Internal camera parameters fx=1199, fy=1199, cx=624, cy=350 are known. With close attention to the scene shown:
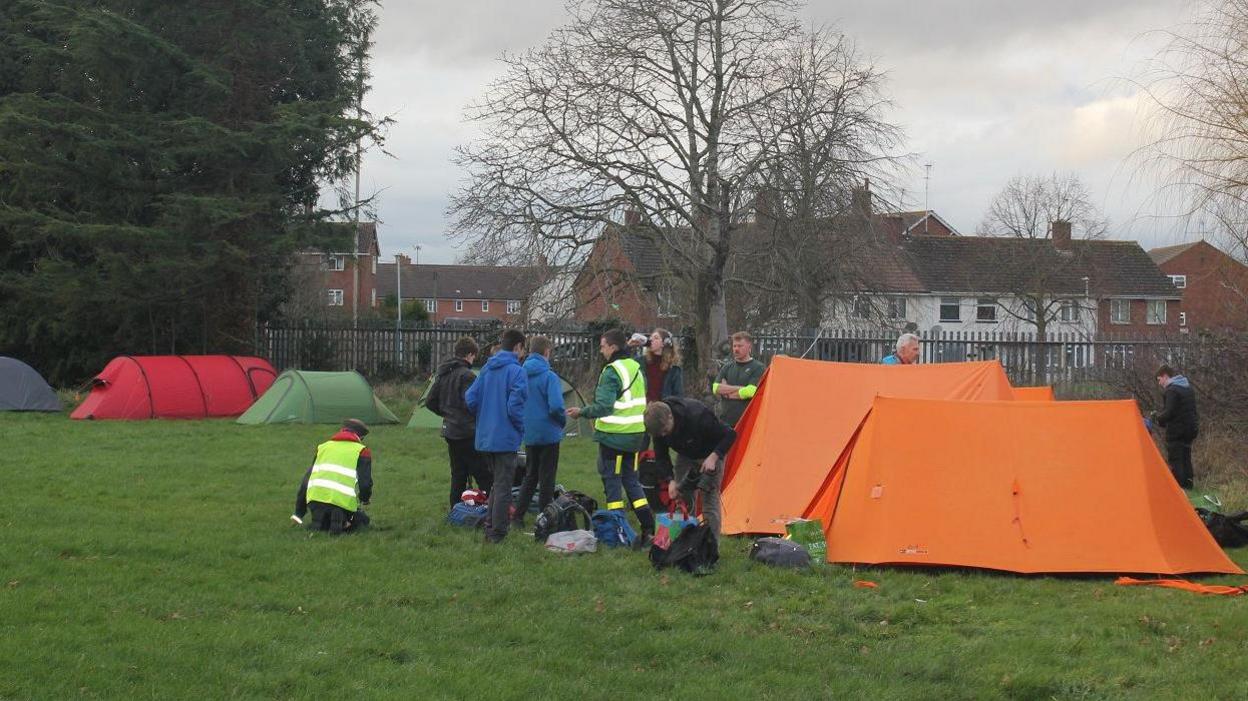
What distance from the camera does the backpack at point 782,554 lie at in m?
8.70

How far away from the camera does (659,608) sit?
7410mm

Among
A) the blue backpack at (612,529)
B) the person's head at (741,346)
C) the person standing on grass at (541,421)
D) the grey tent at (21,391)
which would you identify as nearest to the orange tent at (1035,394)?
the person's head at (741,346)

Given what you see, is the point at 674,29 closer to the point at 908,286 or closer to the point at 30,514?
the point at 30,514

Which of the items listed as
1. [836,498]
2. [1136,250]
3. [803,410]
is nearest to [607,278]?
[803,410]

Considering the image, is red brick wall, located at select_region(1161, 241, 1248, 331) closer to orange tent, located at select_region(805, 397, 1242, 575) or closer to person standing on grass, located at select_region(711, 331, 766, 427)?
orange tent, located at select_region(805, 397, 1242, 575)

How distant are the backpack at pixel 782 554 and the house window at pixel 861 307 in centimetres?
1577

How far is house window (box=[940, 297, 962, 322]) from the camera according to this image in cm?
4753

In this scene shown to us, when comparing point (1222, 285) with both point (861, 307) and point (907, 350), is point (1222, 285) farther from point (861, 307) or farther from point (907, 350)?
point (861, 307)

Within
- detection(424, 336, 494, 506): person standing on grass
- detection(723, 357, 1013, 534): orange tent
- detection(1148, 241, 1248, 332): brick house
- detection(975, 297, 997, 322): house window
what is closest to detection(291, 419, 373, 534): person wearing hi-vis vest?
detection(424, 336, 494, 506): person standing on grass

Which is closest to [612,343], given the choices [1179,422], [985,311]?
[1179,422]

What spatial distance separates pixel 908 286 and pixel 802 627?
38465 mm

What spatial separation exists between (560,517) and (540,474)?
571mm

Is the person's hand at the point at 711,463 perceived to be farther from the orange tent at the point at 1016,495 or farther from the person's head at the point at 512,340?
the person's head at the point at 512,340

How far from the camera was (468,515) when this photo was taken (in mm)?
10320
